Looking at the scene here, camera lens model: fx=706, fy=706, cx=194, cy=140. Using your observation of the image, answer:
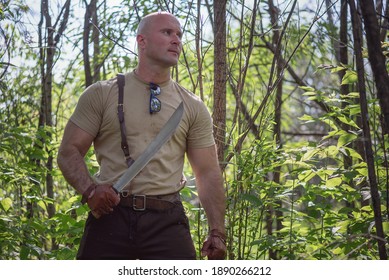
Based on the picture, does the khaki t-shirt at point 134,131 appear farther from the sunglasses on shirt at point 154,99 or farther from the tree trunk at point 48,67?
the tree trunk at point 48,67

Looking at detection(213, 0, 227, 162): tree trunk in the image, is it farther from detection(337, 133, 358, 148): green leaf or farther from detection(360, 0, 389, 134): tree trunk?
detection(360, 0, 389, 134): tree trunk

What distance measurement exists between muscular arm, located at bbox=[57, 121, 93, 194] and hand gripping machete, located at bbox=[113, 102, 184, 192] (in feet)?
0.67

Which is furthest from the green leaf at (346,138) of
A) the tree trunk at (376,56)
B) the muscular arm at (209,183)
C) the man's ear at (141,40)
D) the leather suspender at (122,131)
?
the tree trunk at (376,56)

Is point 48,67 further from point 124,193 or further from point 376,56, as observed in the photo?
point 376,56

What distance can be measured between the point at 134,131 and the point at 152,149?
18 centimetres

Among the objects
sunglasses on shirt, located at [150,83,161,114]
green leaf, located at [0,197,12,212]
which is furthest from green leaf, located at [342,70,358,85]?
green leaf, located at [0,197,12,212]

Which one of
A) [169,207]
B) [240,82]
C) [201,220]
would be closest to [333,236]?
[201,220]

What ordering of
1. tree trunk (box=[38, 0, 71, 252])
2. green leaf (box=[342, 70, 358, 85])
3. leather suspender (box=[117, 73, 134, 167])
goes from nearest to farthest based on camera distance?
leather suspender (box=[117, 73, 134, 167])
green leaf (box=[342, 70, 358, 85])
tree trunk (box=[38, 0, 71, 252])

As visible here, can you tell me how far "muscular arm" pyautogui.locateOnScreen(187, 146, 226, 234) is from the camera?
3.50m

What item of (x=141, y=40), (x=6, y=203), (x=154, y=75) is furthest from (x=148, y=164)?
(x=6, y=203)

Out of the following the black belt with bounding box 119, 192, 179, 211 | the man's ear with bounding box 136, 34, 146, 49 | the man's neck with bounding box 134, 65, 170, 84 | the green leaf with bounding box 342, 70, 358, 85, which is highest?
the man's ear with bounding box 136, 34, 146, 49

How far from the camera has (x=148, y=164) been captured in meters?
3.31

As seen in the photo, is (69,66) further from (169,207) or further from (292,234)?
(169,207)
